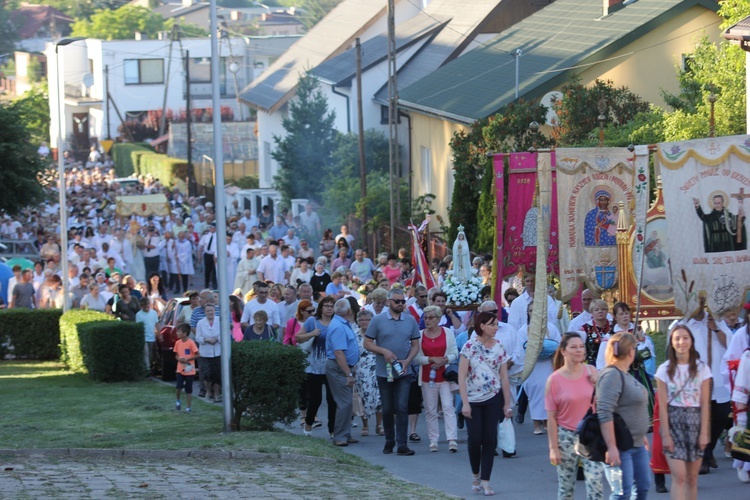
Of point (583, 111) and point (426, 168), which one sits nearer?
point (583, 111)

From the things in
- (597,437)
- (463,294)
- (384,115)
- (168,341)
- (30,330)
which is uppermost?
(384,115)

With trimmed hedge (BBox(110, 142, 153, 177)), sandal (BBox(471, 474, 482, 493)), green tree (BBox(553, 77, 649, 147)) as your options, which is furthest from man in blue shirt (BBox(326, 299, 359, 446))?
trimmed hedge (BBox(110, 142, 153, 177))

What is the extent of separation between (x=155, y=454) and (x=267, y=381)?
174cm

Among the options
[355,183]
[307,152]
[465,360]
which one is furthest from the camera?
[307,152]

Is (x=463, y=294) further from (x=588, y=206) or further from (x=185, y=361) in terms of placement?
(x=185, y=361)

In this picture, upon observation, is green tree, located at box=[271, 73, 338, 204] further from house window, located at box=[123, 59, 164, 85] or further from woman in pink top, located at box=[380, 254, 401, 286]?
house window, located at box=[123, 59, 164, 85]

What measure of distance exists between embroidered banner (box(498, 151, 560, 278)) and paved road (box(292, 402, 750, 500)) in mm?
1979

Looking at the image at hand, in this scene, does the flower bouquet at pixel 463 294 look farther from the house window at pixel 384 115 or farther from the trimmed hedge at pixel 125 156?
the trimmed hedge at pixel 125 156

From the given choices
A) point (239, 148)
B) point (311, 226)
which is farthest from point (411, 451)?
point (239, 148)

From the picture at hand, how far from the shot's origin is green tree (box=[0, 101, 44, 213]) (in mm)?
26344

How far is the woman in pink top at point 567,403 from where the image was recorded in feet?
31.1

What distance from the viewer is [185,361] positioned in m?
17.0

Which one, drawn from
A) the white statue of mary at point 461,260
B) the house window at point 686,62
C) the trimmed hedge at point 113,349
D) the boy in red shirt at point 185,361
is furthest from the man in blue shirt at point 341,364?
the house window at point 686,62

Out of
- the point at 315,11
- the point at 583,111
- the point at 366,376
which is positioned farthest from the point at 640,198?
the point at 315,11
